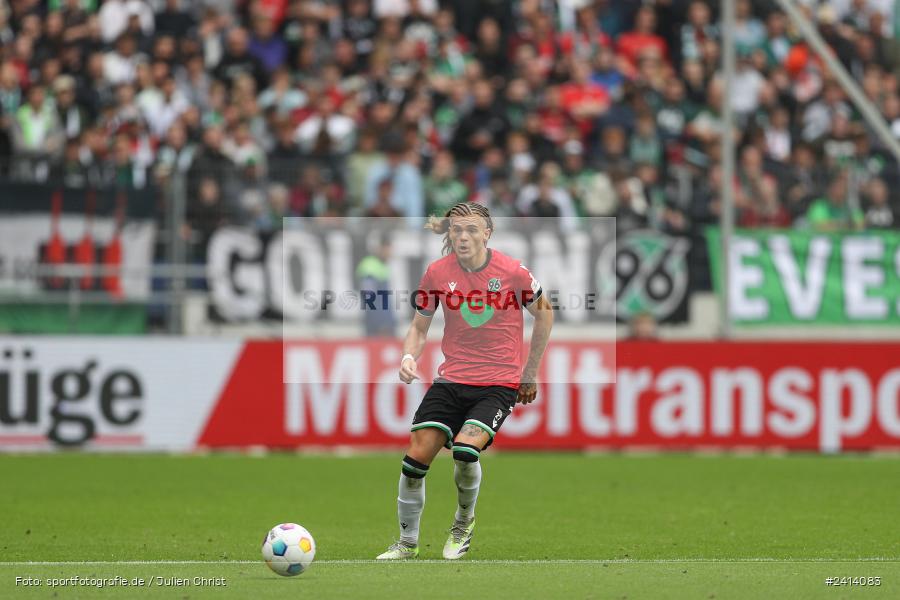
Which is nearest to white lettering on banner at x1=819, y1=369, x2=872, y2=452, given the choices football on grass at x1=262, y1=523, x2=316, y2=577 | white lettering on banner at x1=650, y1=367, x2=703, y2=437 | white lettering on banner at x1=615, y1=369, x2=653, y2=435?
white lettering on banner at x1=650, y1=367, x2=703, y2=437

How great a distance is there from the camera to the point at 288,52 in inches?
950

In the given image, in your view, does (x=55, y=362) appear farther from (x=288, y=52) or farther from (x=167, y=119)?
(x=288, y=52)

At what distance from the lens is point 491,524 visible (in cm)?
1331

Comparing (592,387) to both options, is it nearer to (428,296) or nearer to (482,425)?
(428,296)

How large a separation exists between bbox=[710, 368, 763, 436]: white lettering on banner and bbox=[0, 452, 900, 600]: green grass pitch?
0.49 meters

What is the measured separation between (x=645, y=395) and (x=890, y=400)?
2.98m

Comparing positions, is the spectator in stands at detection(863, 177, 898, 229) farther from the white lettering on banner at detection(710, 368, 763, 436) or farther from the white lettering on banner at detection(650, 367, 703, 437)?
the white lettering on banner at detection(650, 367, 703, 437)

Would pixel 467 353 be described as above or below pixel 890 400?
above

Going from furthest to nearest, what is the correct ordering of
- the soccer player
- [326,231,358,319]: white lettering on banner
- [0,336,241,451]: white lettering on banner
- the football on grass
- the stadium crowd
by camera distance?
the stadium crowd
[326,231,358,319]: white lettering on banner
[0,336,241,451]: white lettering on banner
the soccer player
the football on grass

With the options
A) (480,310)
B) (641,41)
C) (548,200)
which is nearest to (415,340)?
Answer: (480,310)

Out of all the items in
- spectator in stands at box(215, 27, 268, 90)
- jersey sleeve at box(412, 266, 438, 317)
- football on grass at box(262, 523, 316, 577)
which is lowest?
football on grass at box(262, 523, 316, 577)

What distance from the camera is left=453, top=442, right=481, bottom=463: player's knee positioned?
1063 centimetres

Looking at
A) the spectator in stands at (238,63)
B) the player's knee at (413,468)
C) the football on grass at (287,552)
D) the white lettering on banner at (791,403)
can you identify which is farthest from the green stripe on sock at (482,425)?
the spectator in stands at (238,63)

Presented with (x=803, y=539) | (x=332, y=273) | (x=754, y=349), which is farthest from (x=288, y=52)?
(x=803, y=539)
